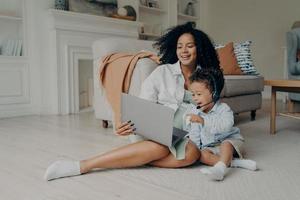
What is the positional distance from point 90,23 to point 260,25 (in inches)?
118

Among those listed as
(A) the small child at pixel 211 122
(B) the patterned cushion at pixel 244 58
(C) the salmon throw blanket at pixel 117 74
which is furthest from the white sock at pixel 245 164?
(B) the patterned cushion at pixel 244 58

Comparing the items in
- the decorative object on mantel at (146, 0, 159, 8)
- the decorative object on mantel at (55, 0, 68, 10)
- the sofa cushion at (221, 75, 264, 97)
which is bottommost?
the sofa cushion at (221, 75, 264, 97)

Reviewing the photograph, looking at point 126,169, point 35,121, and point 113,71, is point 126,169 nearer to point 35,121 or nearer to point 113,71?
point 113,71

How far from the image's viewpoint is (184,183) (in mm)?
1445

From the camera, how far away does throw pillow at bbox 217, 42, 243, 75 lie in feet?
11.1

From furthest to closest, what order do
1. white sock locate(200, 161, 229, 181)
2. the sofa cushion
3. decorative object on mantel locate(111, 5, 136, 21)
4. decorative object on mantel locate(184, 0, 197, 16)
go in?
decorative object on mantel locate(184, 0, 197, 16), decorative object on mantel locate(111, 5, 136, 21), the sofa cushion, white sock locate(200, 161, 229, 181)

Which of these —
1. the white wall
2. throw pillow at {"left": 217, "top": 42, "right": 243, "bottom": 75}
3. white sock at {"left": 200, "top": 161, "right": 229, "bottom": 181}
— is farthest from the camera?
the white wall

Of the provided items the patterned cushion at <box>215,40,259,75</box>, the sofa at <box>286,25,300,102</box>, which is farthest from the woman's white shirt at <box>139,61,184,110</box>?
the sofa at <box>286,25,300,102</box>

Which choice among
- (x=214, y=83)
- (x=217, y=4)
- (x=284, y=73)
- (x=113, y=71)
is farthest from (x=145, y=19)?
(x=214, y=83)

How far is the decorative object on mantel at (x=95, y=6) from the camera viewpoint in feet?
13.5

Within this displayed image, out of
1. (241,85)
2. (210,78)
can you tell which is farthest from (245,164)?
(241,85)

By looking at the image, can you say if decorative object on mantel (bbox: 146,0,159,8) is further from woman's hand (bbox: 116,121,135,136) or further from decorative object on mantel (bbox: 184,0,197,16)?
woman's hand (bbox: 116,121,135,136)

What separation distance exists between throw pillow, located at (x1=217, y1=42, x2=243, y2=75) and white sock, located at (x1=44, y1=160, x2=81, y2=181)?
7.28 ft

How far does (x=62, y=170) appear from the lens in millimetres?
1504
